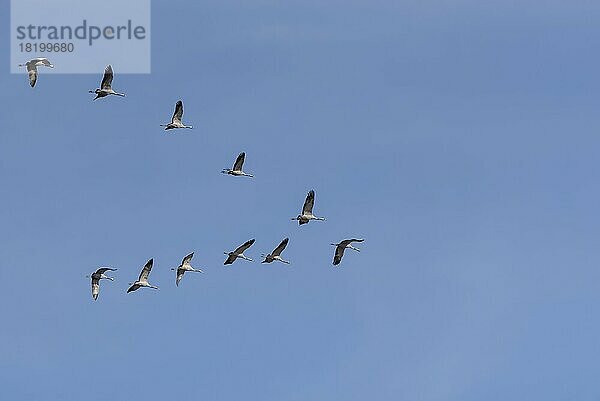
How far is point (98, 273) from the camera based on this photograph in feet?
650

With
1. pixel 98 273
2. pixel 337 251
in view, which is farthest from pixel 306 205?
pixel 98 273

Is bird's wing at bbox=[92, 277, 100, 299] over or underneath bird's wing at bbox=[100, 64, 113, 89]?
underneath

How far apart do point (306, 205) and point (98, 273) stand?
744 inches

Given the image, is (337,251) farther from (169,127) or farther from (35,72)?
(35,72)

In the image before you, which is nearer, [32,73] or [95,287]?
[32,73]

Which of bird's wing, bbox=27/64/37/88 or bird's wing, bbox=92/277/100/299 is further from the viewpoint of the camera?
bird's wing, bbox=92/277/100/299

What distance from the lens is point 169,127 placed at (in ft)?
634

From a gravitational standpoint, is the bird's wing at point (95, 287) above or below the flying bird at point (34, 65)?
below

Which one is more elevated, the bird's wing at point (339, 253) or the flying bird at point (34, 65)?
the flying bird at point (34, 65)

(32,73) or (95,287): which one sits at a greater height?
(32,73)

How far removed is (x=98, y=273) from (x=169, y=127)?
1445cm

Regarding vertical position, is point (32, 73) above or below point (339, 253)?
above

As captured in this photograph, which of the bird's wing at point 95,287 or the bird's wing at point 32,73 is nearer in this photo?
the bird's wing at point 32,73

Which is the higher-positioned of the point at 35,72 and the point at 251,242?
the point at 35,72
